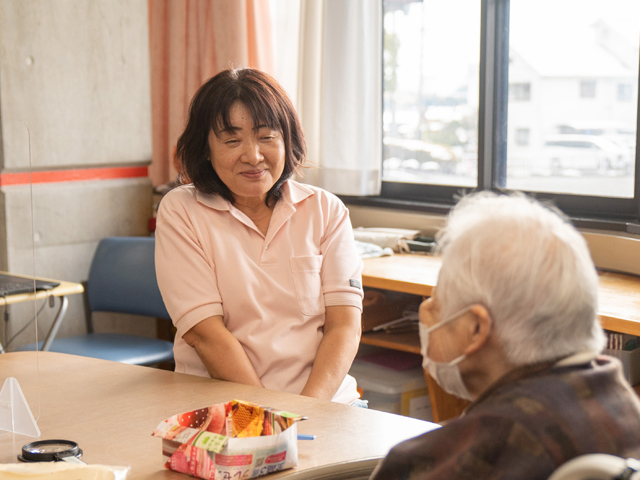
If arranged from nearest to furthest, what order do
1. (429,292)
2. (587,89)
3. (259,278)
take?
(259,278), (429,292), (587,89)

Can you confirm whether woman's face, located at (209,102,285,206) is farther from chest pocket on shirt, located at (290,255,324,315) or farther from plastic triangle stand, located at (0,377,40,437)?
plastic triangle stand, located at (0,377,40,437)

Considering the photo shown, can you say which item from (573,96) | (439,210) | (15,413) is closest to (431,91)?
(439,210)

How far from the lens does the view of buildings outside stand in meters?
2.70

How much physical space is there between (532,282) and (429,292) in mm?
1518

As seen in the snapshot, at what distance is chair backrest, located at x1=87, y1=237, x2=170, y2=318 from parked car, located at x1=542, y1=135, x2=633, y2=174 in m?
1.64

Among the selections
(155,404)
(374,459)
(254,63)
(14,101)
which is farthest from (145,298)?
(374,459)

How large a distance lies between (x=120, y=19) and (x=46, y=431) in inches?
94.2

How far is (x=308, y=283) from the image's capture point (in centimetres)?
175

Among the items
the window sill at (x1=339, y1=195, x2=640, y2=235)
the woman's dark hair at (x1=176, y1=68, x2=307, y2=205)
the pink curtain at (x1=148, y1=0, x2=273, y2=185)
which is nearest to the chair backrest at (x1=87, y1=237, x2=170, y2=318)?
the pink curtain at (x1=148, y1=0, x2=273, y2=185)

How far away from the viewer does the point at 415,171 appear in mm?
3420

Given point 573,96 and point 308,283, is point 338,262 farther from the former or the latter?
point 573,96

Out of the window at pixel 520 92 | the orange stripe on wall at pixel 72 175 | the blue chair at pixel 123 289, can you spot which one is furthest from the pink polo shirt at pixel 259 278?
the window at pixel 520 92

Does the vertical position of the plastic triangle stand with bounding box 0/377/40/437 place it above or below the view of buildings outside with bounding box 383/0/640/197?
below

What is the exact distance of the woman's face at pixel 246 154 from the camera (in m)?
1.78
